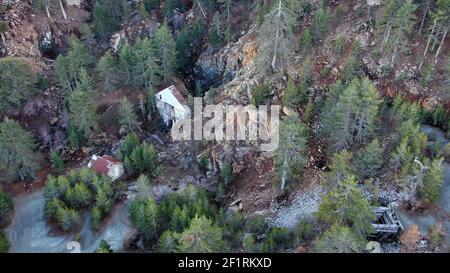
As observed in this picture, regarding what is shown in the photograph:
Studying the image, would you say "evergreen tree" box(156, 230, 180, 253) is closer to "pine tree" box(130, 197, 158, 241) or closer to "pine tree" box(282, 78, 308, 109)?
"pine tree" box(130, 197, 158, 241)

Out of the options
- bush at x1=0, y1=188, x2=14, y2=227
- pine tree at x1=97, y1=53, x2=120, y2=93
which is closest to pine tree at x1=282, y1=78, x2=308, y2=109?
pine tree at x1=97, y1=53, x2=120, y2=93

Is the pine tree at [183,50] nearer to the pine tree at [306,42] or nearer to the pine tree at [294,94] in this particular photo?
the pine tree at [306,42]

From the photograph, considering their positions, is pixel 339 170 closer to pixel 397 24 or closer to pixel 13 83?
pixel 397 24

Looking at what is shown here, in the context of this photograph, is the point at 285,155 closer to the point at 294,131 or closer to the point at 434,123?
the point at 294,131

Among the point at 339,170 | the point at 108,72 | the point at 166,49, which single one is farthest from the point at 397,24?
the point at 108,72

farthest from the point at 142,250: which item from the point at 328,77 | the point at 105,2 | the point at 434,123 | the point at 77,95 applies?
the point at 105,2

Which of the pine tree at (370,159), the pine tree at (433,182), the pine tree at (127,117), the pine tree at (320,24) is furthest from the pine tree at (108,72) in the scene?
the pine tree at (433,182)
